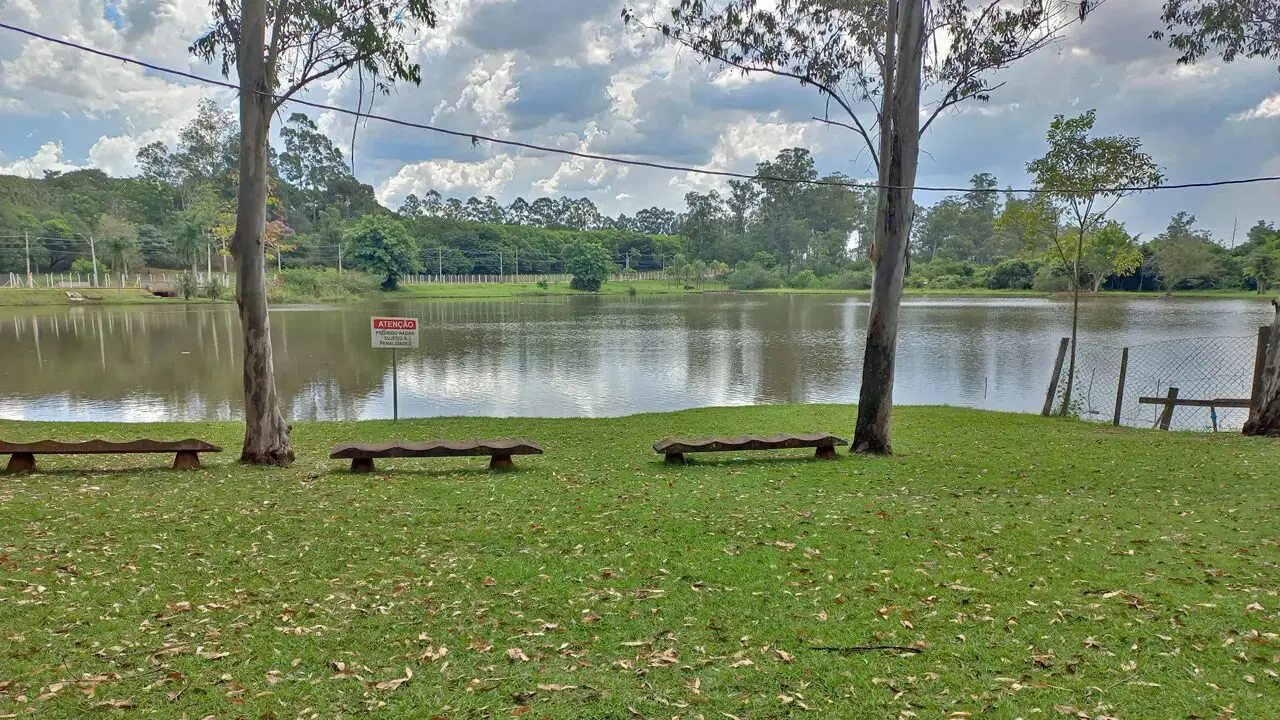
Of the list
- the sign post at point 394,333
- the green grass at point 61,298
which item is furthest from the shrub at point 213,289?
the sign post at point 394,333

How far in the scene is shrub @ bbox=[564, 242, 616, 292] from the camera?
292ft

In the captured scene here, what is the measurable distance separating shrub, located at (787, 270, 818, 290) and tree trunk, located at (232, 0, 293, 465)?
298 feet

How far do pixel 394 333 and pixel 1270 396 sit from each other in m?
14.1

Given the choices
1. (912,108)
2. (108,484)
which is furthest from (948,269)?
(108,484)

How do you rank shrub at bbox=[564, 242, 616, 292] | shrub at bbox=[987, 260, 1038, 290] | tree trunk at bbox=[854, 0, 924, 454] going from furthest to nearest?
shrub at bbox=[564, 242, 616, 292] → shrub at bbox=[987, 260, 1038, 290] → tree trunk at bbox=[854, 0, 924, 454]

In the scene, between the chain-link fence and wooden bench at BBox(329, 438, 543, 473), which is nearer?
wooden bench at BBox(329, 438, 543, 473)

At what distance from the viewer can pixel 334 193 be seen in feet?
319

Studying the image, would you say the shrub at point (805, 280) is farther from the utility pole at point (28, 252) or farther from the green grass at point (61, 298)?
the utility pole at point (28, 252)

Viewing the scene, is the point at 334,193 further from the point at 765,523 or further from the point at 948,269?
the point at 765,523

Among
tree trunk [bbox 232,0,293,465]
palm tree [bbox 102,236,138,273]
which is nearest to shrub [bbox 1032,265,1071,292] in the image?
tree trunk [bbox 232,0,293,465]

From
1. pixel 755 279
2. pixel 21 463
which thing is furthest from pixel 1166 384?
pixel 755 279

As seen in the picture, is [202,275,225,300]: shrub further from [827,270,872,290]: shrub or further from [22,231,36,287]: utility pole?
[827,270,872,290]: shrub

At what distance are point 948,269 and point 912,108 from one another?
88.2m

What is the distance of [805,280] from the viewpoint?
9581 cm
